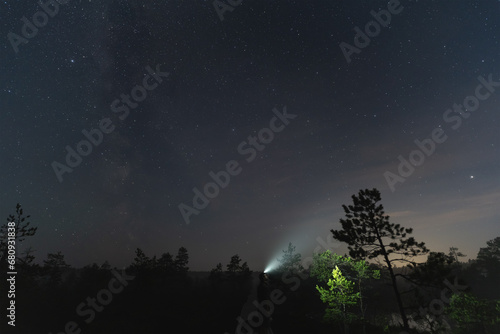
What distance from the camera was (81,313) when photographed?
54.9 m

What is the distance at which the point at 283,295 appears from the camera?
197ft

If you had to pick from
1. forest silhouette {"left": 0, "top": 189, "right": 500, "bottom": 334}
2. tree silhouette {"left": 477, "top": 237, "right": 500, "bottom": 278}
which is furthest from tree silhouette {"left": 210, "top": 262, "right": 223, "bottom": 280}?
tree silhouette {"left": 477, "top": 237, "right": 500, "bottom": 278}

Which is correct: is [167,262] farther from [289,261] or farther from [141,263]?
[289,261]

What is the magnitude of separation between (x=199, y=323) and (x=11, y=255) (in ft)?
114

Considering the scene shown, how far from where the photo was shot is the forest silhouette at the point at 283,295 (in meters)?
20.4

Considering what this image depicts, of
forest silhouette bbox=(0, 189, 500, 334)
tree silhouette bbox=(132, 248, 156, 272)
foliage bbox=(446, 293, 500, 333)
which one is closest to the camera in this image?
forest silhouette bbox=(0, 189, 500, 334)

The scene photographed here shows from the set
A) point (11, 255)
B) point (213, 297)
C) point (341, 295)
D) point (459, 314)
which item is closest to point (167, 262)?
point (213, 297)

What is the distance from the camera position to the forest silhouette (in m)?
20.4

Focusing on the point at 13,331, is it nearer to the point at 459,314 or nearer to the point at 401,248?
the point at 401,248

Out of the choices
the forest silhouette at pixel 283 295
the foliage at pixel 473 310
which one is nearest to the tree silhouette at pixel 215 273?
the forest silhouette at pixel 283 295

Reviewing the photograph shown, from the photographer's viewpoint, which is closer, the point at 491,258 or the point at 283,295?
the point at 283,295

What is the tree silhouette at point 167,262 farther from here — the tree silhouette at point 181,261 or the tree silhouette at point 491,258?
the tree silhouette at point 491,258

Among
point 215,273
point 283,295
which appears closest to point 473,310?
point 283,295

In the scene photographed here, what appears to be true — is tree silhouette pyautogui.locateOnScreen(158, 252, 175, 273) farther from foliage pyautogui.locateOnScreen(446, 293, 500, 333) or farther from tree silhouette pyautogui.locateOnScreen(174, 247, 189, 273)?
foliage pyautogui.locateOnScreen(446, 293, 500, 333)
